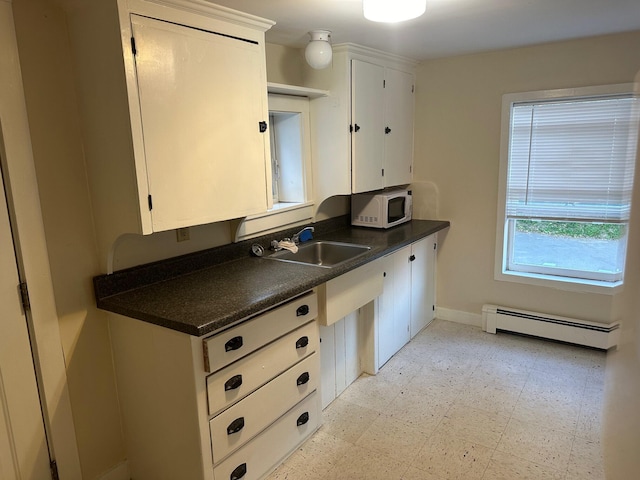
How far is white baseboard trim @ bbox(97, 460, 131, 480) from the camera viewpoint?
1946 mm

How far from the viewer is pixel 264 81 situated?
207 centimetres

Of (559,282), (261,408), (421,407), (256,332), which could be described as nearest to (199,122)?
(256,332)

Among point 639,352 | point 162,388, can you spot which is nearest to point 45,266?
point 162,388

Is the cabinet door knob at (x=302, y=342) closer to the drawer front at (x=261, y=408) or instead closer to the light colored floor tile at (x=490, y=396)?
the drawer front at (x=261, y=408)

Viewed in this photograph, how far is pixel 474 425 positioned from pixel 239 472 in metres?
1.30

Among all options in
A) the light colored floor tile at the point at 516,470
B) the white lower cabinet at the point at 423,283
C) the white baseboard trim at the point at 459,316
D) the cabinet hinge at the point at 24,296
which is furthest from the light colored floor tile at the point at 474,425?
the cabinet hinge at the point at 24,296

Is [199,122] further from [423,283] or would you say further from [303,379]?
[423,283]

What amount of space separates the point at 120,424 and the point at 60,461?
263 millimetres

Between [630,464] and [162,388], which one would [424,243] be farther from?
[630,464]

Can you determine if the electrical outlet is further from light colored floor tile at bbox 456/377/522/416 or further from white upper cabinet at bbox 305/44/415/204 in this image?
light colored floor tile at bbox 456/377/522/416

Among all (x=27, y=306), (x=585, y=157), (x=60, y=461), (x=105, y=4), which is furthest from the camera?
(x=585, y=157)

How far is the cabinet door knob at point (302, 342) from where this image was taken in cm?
205

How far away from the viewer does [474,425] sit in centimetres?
235

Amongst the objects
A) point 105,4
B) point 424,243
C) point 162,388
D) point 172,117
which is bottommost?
point 162,388
